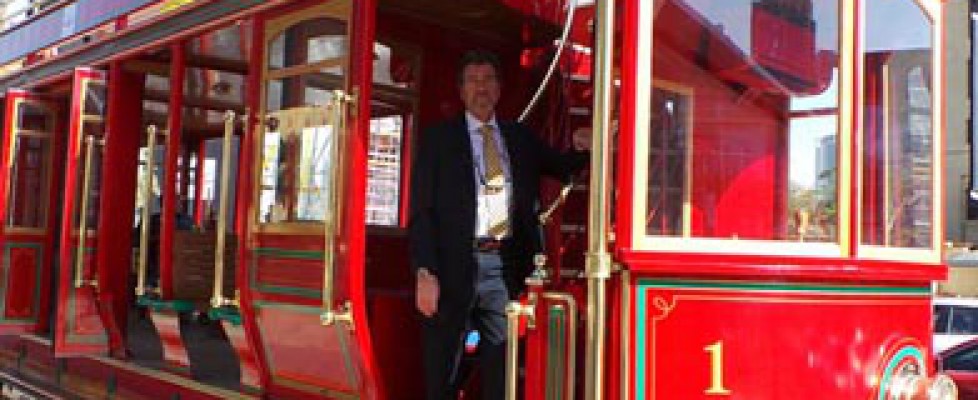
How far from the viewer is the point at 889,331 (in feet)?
10.8

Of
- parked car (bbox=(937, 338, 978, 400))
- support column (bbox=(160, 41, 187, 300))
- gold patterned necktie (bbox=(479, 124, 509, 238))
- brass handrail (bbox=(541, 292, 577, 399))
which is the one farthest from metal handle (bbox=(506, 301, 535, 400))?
parked car (bbox=(937, 338, 978, 400))

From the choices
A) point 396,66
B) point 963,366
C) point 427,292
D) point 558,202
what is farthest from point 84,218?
point 963,366

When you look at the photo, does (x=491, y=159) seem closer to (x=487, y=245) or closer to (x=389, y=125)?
(x=487, y=245)

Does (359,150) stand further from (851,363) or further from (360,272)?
(851,363)

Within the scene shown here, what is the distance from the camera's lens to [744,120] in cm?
311

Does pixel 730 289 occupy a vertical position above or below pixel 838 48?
below

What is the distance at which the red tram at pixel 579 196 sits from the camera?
2.85 m

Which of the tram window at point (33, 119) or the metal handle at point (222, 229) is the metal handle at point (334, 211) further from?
the tram window at point (33, 119)

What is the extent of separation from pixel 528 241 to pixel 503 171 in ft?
0.92

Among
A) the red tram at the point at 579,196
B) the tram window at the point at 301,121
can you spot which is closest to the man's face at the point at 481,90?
the red tram at the point at 579,196

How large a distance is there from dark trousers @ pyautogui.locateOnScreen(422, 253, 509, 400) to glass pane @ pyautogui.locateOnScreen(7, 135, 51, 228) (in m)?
4.15

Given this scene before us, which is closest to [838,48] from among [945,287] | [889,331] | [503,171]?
[889,331]

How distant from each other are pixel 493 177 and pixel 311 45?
98cm

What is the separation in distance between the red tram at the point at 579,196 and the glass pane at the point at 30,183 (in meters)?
1.03
